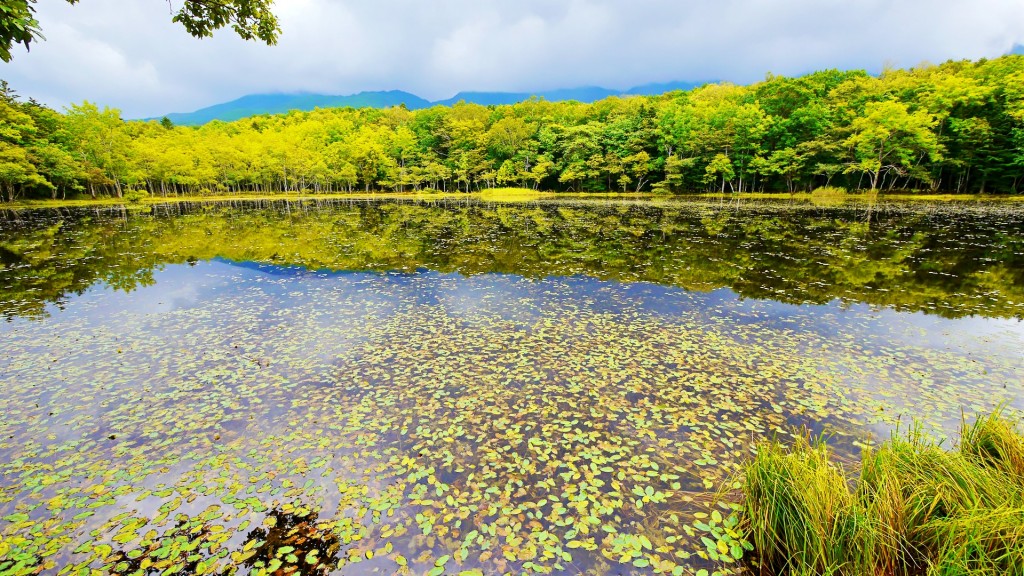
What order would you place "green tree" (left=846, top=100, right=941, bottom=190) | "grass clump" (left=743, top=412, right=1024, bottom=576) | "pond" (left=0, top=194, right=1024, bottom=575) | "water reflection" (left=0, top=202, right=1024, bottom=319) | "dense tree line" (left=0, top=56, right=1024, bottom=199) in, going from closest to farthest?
1. "grass clump" (left=743, top=412, right=1024, bottom=576)
2. "pond" (left=0, top=194, right=1024, bottom=575)
3. "water reflection" (left=0, top=202, right=1024, bottom=319)
4. "green tree" (left=846, top=100, right=941, bottom=190)
5. "dense tree line" (left=0, top=56, right=1024, bottom=199)

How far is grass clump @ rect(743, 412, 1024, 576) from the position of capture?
124 inches

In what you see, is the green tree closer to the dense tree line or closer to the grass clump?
the dense tree line

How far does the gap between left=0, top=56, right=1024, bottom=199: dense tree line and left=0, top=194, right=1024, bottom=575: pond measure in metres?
42.6

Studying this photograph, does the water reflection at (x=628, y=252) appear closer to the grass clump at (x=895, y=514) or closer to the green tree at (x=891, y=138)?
the grass clump at (x=895, y=514)

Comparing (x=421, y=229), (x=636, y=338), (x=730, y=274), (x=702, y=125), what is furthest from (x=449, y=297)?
(x=702, y=125)

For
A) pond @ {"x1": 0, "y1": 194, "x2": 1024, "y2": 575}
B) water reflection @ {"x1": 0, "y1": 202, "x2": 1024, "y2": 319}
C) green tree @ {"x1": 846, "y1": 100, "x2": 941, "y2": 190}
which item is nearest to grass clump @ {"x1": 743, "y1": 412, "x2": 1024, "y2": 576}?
pond @ {"x1": 0, "y1": 194, "x2": 1024, "y2": 575}

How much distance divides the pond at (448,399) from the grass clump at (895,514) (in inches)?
25.2

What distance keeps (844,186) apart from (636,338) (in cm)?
6241

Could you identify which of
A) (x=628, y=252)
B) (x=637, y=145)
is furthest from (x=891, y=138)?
(x=628, y=252)

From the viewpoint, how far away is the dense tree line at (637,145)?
45.3m

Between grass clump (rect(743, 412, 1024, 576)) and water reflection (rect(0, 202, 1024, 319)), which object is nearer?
grass clump (rect(743, 412, 1024, 576))

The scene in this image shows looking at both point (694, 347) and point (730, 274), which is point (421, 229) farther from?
point (694, 347)

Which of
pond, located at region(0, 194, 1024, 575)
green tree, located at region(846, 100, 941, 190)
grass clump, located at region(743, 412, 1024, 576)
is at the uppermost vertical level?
green tree, located at region(846, 100, 941, 190)

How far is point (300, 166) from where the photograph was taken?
74.4 meters
